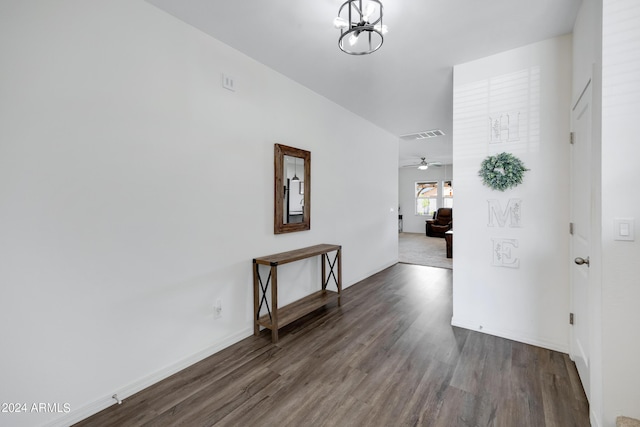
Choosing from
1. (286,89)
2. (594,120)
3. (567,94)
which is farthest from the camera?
(286,89)

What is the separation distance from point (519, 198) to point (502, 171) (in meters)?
0.31

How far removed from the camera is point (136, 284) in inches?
76.0

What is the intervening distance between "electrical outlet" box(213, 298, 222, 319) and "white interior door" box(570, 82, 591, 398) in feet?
9.39

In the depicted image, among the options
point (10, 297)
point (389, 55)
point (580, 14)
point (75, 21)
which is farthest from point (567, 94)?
point (10, 297)

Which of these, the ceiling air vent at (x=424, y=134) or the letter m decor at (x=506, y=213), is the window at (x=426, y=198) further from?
the letter m decor at (x=506, y=213)

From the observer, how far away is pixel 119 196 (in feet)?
6.07

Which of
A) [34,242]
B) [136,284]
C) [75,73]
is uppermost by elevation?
[75,73]

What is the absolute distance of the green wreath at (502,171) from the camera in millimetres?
2537

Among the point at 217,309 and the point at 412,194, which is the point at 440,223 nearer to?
the point at 412,194

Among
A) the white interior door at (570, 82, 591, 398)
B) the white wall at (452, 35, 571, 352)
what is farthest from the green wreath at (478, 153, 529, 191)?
the white interior door at (570, 82, 591, 398)

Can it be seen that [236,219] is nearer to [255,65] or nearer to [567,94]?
[255,65]

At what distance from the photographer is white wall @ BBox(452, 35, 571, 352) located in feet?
7.91

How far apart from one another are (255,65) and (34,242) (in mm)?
2358

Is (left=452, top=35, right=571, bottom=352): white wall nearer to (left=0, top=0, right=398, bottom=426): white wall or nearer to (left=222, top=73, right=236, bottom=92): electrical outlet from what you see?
(left=0, top=0, right=398, bottom=426): white wall
